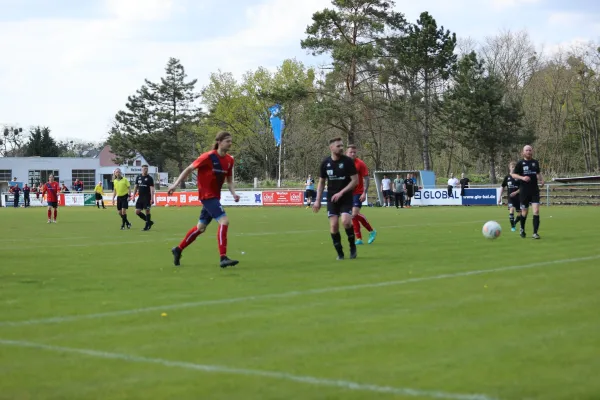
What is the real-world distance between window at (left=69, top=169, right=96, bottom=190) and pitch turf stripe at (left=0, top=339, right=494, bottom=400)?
107284mm

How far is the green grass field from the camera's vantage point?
5.17 metres

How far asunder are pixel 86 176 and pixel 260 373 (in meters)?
111

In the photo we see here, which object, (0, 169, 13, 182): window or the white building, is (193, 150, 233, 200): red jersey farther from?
(0, 169, 13, 182): window

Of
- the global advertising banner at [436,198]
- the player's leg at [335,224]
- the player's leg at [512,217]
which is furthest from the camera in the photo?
the global advertising banner at [436,198]

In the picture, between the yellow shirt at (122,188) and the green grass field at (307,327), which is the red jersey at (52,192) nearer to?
the yellow shirt at (122,188)

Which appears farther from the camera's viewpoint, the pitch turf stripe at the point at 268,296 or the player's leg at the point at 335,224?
the player's leg at the point at 335,224

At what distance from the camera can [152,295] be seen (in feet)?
31.8

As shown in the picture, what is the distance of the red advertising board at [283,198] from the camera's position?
52812 millimetres

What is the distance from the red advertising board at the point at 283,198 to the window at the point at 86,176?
62751mm

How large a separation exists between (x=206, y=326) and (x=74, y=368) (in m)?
1.79

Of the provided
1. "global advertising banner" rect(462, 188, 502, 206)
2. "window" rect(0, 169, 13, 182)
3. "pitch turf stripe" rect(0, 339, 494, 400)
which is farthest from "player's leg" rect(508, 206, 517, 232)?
"window" rect(0, 169, 13, 182)

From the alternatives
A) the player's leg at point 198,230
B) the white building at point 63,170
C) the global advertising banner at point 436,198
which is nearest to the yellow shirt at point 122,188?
the player's leg at point 198,230

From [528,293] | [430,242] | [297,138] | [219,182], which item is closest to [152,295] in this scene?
[219,182]

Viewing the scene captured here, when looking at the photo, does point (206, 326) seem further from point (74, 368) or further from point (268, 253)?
point (268, 253)
